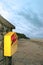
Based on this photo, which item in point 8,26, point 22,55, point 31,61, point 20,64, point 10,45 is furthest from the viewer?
point 22,55

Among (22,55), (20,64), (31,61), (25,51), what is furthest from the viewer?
(25,51)

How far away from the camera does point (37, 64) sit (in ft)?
50.1

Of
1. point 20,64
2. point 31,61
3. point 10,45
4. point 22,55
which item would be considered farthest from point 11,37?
point 22,55

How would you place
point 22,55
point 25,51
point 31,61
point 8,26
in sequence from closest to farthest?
1. point 8,26
2. point 31,61
3. point 22,55
4. point 25,51

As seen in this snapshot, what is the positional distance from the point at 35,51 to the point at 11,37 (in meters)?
12.2

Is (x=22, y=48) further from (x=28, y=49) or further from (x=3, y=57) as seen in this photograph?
(x=3, y=57)

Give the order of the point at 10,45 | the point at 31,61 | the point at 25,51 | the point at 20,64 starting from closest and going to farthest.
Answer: the point at 10,45 < the point at 20,64 < the point at 31,61 < the point at 25,51

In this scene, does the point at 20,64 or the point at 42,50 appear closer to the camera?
the point at 20,64

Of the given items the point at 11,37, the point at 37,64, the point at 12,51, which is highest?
the point at 11,37

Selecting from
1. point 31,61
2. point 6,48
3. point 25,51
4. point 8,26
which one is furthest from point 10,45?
point 25,51

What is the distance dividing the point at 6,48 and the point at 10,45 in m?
0.24

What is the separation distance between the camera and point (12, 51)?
8.51 meters

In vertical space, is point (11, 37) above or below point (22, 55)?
above

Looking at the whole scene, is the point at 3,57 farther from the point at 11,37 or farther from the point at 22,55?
the point at 22,55
